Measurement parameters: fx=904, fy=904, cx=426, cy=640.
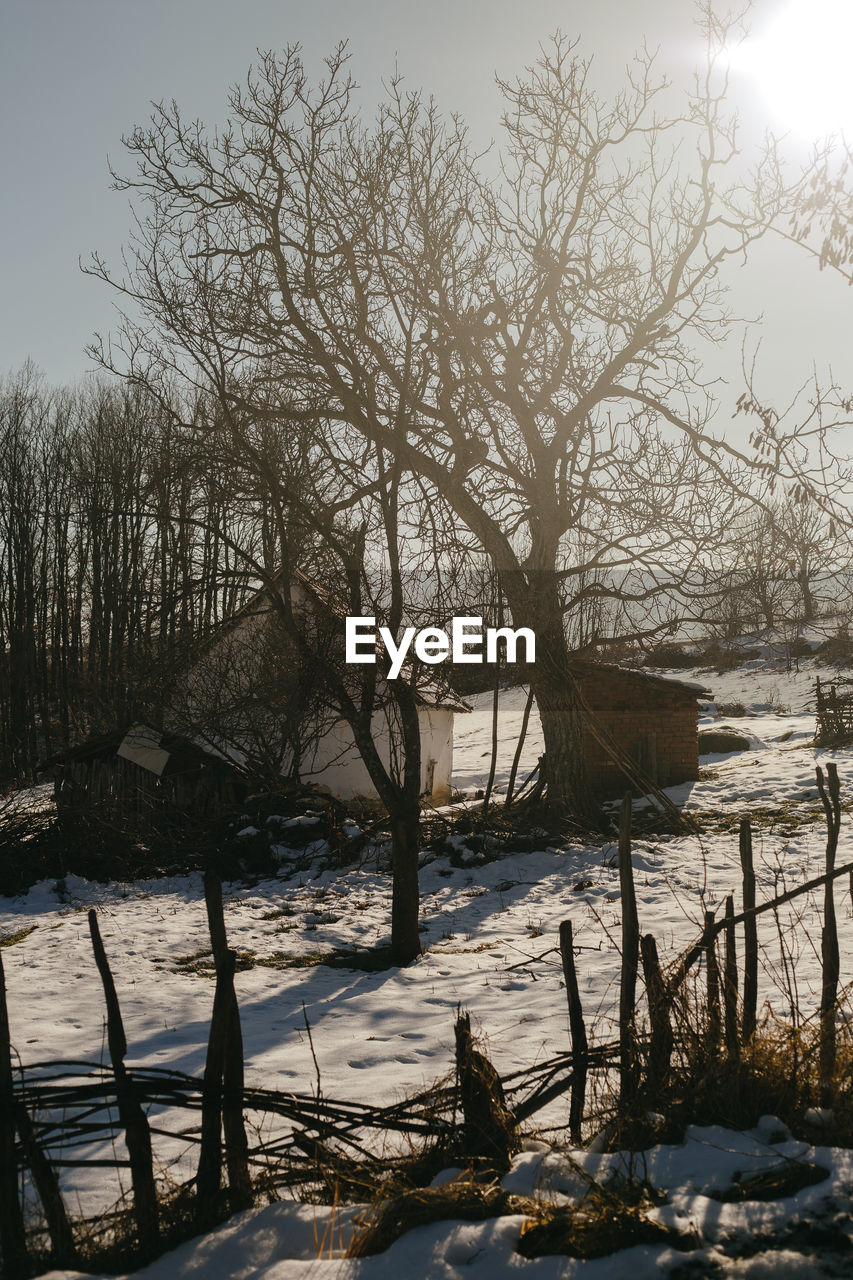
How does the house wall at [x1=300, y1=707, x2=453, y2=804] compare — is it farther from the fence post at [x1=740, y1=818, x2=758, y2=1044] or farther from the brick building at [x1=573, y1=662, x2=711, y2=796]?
the fence post at [x1=740, y1=818, x2=758, y2=1044]

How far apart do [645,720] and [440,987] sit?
1203cm

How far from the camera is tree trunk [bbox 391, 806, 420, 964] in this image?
8.77 m

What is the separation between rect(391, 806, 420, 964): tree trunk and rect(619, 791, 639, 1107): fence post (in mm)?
4656

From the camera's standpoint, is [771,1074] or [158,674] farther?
[158,674]

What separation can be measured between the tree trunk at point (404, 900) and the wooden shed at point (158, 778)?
7266 millimetres

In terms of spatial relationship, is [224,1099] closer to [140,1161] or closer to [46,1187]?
[140,1161]

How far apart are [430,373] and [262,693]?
6121 mm

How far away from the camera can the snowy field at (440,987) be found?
121 inches

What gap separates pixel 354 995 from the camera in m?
7.53

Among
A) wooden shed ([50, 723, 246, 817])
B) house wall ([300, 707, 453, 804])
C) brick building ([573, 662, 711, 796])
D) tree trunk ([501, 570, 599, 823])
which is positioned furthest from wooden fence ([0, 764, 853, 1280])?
brick building ([573, 662, 711, 796])

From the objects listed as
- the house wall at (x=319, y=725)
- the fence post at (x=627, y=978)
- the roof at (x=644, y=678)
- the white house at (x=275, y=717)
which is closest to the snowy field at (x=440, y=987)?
the fence post at (x=627, y=978)

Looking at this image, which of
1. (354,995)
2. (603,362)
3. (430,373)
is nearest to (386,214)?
(430,373)

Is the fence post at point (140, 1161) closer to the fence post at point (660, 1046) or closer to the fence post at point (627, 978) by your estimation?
the fence post at point (627, 978)

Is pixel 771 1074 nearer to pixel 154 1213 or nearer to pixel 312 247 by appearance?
pixel 154 1213
